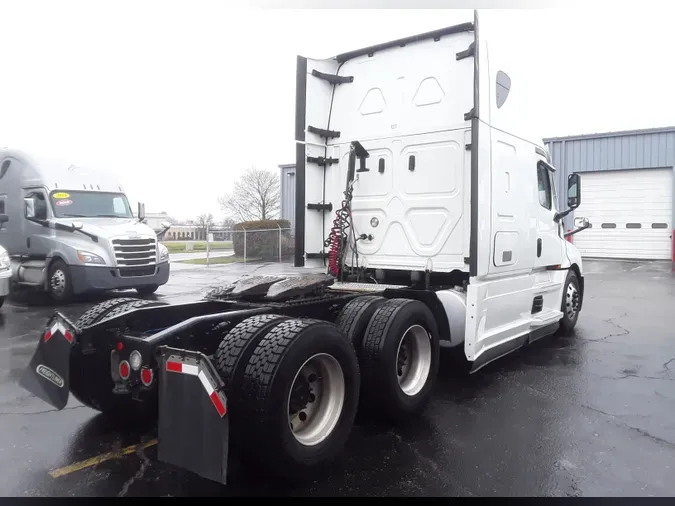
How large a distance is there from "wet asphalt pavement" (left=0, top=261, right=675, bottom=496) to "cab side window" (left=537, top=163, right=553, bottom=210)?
1975 millimetres

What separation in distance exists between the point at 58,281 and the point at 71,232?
1.10 m

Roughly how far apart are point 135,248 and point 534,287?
28.6ft

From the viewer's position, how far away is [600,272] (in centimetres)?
1839

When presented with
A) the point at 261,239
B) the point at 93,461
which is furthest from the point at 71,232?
the point at 261,239

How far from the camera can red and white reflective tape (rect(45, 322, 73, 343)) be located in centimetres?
386

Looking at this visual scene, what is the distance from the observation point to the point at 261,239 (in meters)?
24.3

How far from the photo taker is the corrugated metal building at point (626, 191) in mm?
22141

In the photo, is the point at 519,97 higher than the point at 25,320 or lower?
higher

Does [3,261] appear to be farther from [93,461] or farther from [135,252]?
[93,461]

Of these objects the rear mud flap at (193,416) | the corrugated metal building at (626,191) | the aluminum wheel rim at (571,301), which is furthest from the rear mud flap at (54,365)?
the corrugated metal building at (626,191)

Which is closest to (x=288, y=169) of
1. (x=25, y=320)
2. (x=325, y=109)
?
(x=25, y=320)

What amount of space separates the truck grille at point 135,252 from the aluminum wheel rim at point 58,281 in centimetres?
125

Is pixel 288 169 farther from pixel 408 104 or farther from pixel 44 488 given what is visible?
pixel 44 488

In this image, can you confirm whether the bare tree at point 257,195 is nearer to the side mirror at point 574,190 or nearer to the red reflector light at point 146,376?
the side mirror at point 574,190
